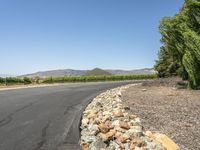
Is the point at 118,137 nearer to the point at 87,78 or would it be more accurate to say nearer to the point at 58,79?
the point at 58,79

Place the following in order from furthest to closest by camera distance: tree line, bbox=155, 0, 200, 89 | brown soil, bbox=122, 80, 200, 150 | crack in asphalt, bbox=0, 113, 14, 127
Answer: tree line, bbox=155, 0, 200, 89 → crack in asphalt, bbox=0, 113, 14, 127 → brown soil, bbox=122, 80, 200, 150

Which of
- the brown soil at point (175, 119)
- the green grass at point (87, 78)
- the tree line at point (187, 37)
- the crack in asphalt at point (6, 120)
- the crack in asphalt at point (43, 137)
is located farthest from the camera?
the green grass at point (87, 78)

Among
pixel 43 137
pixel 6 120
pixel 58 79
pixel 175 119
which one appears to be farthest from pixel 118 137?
pixel 58 79

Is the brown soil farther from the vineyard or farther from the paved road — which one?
the vineyard

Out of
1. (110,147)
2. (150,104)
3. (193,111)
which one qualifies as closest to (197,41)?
(150,104)

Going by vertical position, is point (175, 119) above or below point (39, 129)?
above

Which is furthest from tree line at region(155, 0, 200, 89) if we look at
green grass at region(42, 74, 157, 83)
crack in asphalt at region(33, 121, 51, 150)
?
green grass at region(42, 74, 157, 83)

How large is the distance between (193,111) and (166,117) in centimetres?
138

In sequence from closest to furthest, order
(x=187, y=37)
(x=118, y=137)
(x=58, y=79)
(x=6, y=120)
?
(x=118, y=137), (x=6, y=120), (x=187, y=37), (x=58, y=79)

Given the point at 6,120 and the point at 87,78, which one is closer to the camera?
the point at 6,120

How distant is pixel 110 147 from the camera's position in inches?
306

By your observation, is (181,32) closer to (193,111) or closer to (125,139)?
(193,111)

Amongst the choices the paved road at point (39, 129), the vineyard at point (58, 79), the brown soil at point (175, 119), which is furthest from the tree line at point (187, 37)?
the vineyard at point (58, 79)

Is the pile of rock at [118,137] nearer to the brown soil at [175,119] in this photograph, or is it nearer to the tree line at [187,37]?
the brown soil at [175,119]
